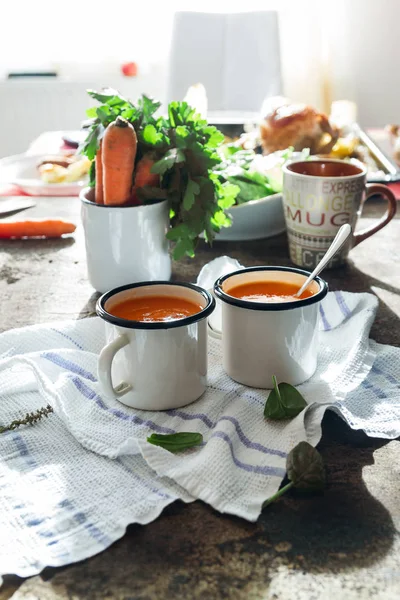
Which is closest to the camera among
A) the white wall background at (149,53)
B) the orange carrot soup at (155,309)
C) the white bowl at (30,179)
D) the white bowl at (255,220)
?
the orange carrot soup at (155,309)

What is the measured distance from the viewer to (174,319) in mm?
808

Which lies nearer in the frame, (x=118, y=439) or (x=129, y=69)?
(x=118, y=439)

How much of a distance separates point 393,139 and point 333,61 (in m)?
1.92

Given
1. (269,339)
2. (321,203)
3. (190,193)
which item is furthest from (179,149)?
(269,339)

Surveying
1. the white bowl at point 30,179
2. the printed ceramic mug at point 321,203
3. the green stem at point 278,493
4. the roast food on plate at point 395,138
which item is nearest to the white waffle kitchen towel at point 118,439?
the green stem at point 278,493

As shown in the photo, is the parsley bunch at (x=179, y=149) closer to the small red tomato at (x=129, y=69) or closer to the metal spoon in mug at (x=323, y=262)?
the metal spoon in mug at (x=323, y=262)

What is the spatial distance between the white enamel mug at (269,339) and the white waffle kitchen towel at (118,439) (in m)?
0.02

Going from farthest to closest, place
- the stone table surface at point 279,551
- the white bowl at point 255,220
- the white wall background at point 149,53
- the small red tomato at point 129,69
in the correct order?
the small red tomato at point 129,69 → the white wall background at point 149,53 → the white bowl at point 255,220 → the stone table surface at point 279,551

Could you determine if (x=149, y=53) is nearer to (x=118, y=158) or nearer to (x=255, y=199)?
(x=255, y=199)

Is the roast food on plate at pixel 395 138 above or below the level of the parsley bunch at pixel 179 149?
below

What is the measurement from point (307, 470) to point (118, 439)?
0.66 ft

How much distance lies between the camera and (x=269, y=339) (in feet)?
2.65

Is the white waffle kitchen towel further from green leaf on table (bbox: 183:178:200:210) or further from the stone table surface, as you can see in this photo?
green leaf on table (bbox: 183:178:200:210)

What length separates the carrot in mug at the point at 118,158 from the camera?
3.46 feet
